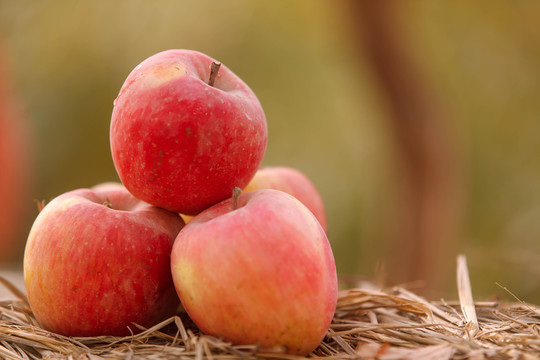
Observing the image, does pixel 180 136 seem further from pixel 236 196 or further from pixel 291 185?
pixel 291 185

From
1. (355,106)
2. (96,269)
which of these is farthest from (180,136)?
(355,106)

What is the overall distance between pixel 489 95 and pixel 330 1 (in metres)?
2.51

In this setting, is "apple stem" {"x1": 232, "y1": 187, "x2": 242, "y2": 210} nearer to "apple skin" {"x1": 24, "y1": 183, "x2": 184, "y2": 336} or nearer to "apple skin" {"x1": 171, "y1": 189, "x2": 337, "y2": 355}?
"apple skin" {"x1": 171, "y1": 189, "x2": 337, "y2": 355}

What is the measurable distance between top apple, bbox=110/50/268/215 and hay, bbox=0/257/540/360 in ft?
0.82

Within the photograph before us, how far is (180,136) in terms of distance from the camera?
94 centimetres

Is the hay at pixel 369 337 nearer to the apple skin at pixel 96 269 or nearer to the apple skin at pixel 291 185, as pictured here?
the apple skin at pixel 96 269

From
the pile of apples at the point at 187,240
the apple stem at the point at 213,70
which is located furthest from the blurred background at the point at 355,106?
the pile of apples at the point at 187,240

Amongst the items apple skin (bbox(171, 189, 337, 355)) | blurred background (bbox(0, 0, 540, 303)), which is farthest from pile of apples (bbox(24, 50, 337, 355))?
blurred background (bbox(0, 0, 540, 303))

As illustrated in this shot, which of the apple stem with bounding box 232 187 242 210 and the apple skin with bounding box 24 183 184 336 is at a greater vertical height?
the apple stem with bounding box 232 187 242 210

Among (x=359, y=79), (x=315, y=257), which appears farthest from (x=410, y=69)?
(x=315, y=257)

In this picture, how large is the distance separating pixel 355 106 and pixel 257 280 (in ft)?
14.4

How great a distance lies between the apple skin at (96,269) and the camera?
949mm

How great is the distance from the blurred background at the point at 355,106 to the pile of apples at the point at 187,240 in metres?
1.84

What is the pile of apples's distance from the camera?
2.78 ft
